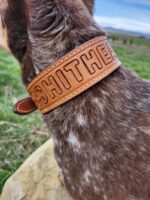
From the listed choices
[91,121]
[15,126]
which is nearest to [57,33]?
[91,121]

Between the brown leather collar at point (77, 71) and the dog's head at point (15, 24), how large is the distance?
223 mm

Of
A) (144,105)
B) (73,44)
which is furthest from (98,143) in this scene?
(73,44)

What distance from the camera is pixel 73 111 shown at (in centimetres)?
225

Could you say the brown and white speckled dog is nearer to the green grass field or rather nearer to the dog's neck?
the dog's neck

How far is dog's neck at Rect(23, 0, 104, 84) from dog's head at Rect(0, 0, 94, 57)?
0.06m

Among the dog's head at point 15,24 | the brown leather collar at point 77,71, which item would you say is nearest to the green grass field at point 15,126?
the dog's head at point 15,24

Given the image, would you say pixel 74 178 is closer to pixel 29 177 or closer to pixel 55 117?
pixel 55 117

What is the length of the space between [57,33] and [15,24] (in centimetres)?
26

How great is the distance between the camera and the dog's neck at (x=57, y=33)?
7.39ft

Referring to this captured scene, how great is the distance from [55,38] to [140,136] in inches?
23.7

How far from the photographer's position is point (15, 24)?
2396 mm

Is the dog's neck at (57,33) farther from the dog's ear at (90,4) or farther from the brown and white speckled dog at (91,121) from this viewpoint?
the dog's ear at (90,4)

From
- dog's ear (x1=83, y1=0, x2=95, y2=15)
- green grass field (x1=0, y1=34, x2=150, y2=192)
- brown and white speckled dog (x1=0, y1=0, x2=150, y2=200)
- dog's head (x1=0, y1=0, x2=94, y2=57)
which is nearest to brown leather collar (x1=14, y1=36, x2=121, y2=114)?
brown and white speckled dog (x1=0, y1=0, x2=150, y2=200)

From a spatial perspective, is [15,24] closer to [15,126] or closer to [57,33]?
[57,33]
